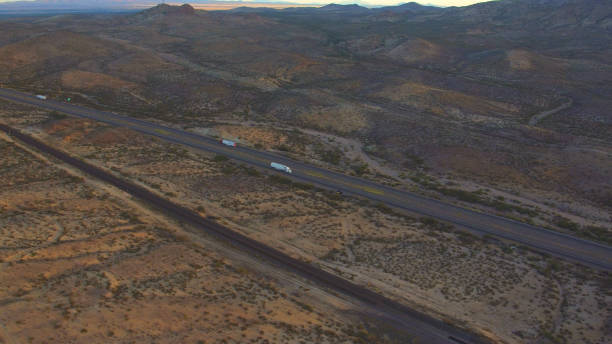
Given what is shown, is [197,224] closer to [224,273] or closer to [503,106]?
[224,273]

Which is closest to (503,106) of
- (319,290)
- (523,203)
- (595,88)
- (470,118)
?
(470,118)

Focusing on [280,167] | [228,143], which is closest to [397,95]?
[228,143]

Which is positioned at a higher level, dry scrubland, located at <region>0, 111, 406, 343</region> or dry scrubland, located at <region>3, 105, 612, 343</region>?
dry scrubland, located at <region>0, 111, 406, 343</region>

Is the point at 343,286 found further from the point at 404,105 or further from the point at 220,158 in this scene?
the point at 404,105

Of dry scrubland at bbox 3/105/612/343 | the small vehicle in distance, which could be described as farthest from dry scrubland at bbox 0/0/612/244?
dry scrubland at bbox 3/105/612/343

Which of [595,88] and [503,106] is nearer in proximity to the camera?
[503,106]

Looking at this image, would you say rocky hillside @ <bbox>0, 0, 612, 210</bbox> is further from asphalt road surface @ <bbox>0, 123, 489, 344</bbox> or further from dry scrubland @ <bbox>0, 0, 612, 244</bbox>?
asphalt road surface @ <bbox>0, 123, 489, 344</bbox>
